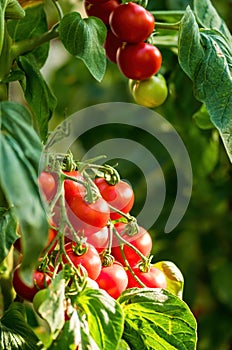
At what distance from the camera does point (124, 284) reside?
56 centimetres

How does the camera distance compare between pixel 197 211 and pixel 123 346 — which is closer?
pixel 123 346

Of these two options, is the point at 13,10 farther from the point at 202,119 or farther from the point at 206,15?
the point at 202,119

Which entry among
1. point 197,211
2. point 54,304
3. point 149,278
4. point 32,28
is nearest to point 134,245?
point 149,278

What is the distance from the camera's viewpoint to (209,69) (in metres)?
0.62

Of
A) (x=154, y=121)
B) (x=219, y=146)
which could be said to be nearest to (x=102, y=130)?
(x=154, y=121)

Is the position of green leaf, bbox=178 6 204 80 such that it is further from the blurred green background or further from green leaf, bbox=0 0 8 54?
the blurred green background

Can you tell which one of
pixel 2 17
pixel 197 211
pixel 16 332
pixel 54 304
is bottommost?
pixel 197 211

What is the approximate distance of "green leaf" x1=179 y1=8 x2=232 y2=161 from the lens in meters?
0.59

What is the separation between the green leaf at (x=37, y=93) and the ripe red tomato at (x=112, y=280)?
15cm

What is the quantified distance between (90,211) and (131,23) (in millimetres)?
173

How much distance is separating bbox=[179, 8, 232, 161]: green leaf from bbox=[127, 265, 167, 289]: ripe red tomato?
0.12 metres

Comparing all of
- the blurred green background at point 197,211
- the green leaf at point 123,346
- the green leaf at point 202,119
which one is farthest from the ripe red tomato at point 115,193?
the blurred green background at point 197,211

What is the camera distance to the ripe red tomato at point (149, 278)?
0.58m

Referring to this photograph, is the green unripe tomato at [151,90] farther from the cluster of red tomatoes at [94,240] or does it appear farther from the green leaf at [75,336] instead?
the green leaf at [75,336]
